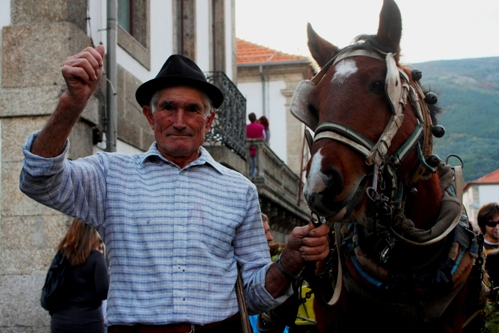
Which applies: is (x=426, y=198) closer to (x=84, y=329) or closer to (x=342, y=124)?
(x=342, y=124)

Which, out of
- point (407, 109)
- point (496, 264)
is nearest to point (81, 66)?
point (407, 109)

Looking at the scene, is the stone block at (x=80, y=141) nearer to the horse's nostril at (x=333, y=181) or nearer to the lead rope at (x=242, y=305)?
the lead rope at (x=242, y=305)

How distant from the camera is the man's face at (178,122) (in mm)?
3104

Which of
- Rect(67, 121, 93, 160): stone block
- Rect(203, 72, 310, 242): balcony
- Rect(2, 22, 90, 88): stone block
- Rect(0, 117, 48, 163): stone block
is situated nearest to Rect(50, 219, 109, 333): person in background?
Rect(67, 121, 93, 160): stone block

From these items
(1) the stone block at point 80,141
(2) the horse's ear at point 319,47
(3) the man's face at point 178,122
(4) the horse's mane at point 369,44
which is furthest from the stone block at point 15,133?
(4) the horse's mane at point 369,44

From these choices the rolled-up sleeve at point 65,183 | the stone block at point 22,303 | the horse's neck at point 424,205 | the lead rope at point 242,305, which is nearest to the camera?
the rolled-up sleeve at point 65,183

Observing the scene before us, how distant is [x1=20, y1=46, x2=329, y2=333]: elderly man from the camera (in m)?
2.85

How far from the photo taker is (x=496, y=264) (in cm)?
→ 467

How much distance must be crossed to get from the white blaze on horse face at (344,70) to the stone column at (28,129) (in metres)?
4.76

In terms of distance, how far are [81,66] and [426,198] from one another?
6.07 ft

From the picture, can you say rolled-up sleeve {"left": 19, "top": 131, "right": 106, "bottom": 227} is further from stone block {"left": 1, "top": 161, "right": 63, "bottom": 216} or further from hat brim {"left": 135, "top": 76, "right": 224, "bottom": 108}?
stone block {"left": 1, "top": 161, "right": 63, "bottom": 216}

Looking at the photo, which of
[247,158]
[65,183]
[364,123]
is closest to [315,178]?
[364,123]

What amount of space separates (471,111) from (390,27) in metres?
133

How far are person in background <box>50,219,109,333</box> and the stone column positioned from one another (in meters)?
1.43
